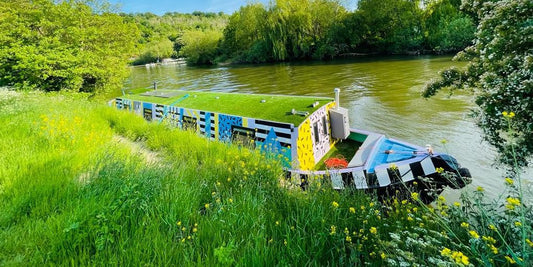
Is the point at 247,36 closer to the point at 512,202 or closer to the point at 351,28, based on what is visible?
the point at 351,28

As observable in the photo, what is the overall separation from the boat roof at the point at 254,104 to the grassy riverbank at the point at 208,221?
8.60ft

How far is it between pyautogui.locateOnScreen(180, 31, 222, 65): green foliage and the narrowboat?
188 ft

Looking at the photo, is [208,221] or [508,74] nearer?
[208,221]

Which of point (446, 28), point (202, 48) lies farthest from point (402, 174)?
point (202, 48)

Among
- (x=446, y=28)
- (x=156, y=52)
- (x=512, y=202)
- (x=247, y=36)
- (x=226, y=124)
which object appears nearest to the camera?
(x=512, y=202)

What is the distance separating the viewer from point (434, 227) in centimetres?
228

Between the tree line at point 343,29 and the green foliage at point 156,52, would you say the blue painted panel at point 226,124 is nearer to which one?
the tree line at point 343,29

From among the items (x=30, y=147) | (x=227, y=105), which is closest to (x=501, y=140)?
(x=227, y=105)

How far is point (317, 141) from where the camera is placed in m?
6.64

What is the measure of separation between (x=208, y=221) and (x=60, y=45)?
13.1m

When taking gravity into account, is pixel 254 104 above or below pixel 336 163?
above

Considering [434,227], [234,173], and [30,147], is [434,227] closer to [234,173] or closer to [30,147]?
[234,173]


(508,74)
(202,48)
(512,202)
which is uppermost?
(202,48)

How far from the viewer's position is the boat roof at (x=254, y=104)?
6516 mm
